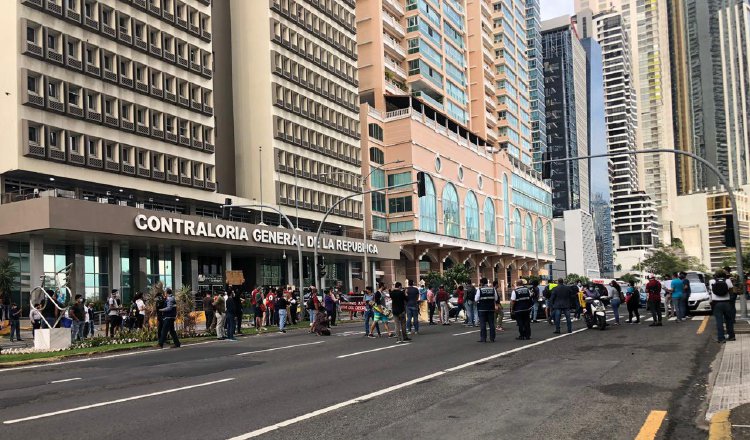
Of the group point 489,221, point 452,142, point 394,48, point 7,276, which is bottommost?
point 7,276

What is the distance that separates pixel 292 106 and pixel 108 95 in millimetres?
19344

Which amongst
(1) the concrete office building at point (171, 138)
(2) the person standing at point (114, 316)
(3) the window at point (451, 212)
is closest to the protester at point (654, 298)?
(1) the concrete office building at point (171, 138)

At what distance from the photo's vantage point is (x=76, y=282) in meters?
40.4

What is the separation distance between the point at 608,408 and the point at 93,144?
38864mm

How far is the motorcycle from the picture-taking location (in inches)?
869

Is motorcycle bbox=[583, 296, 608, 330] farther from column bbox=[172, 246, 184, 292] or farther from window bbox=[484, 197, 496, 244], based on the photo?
window bbox=[484, 197, 496, 244]

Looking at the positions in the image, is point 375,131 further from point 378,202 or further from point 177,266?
point 177,266

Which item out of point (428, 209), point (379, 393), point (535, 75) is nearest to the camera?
point (379, 393)

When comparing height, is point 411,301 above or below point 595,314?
above

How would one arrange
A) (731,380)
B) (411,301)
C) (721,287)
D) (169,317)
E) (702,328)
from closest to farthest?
(731,380)
(721,287)
(702,328)
(169,317)
(411,301)

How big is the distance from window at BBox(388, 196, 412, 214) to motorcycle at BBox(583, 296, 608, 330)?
51.4m

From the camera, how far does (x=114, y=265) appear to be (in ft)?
139

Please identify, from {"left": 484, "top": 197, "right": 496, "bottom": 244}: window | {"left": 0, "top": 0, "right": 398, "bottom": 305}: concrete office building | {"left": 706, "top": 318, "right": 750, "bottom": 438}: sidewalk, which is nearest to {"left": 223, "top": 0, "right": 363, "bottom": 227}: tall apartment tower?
{"left": 0, "top": 0, "right": 398, "bottom": 305}: concrete office building

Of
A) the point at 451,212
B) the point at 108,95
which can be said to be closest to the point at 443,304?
the point at 108,95
